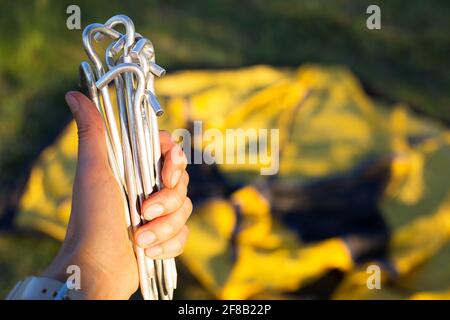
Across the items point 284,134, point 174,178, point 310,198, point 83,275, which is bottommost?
point 83,275

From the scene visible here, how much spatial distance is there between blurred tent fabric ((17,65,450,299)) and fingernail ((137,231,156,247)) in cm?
72

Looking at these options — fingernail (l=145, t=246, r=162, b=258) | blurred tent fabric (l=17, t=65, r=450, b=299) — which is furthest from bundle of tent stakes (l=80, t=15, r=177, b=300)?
blurred tent fabric (l=17, t=65, r=450, b=299)

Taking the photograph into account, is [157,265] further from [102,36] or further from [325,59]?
[325,59]

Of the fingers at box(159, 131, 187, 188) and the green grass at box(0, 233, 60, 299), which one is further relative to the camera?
the green grass at box(0, 233, 60, 299)

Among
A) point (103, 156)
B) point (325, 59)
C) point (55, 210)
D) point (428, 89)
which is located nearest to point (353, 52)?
point (325, 59)

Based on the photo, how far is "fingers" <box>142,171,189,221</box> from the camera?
0.88m

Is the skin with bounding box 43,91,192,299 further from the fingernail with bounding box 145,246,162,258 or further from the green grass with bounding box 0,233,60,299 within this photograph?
the green grass with bounding box 0,233,60,299

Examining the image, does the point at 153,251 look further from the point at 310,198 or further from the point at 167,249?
the point at 310,198

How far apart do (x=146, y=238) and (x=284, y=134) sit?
0.97m

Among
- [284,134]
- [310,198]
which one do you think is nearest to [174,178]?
[310,198]

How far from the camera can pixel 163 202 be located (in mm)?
887

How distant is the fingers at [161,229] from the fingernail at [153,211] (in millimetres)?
13

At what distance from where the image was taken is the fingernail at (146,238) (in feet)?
2.87

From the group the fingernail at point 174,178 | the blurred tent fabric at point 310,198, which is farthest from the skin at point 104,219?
the blurred tent fabric at point 310,198
